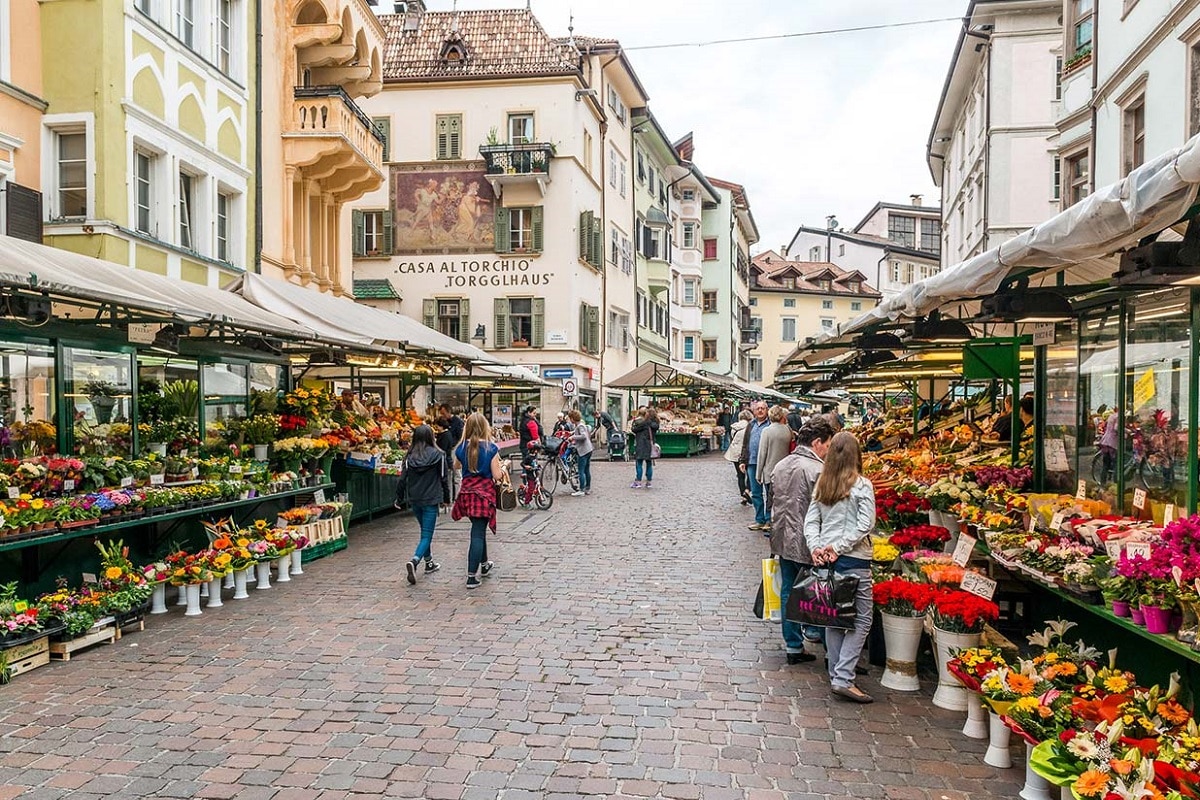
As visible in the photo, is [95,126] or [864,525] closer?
[864,525]

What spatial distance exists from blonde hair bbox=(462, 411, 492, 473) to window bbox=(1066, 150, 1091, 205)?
55.8ft

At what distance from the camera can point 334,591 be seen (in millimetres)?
9430

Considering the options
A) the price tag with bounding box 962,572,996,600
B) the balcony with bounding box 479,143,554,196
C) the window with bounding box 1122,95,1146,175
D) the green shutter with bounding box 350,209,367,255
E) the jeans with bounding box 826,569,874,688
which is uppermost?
the balcony with bounding box 479,143,554,196

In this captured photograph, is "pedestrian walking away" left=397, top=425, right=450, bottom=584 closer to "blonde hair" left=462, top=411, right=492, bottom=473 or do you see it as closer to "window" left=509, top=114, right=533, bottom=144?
"blonde hair" left=462, top=411, right=492, bottom=473

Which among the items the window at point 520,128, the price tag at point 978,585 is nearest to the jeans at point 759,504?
the price tag at point 978,585

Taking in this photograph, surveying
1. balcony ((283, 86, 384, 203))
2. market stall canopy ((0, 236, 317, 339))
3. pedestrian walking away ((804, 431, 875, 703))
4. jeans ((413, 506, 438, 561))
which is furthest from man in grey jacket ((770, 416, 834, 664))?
balcony ((283, 86, 384, 203))

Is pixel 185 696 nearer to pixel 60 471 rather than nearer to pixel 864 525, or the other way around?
pixel 60 471

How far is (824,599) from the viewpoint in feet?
20.3

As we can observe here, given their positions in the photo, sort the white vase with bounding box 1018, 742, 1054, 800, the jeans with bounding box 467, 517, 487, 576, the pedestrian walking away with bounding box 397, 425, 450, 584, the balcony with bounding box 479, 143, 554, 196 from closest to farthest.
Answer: the white vase with bounding box 1018, 742, 1054, 800 < the jeans with bounding box 467, 517, 487, 576 < the pedestrian walking away with bounding box 397, 425, 450, 584 < the balcony with bounding box 479, 143, 554, 196

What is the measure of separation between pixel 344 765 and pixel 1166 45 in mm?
16299

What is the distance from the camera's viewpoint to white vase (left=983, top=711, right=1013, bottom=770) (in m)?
5.01

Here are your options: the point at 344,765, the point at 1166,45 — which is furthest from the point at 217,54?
the point at 1166,45

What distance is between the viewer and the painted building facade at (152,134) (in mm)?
12070

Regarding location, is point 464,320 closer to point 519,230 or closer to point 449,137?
point 519,230
